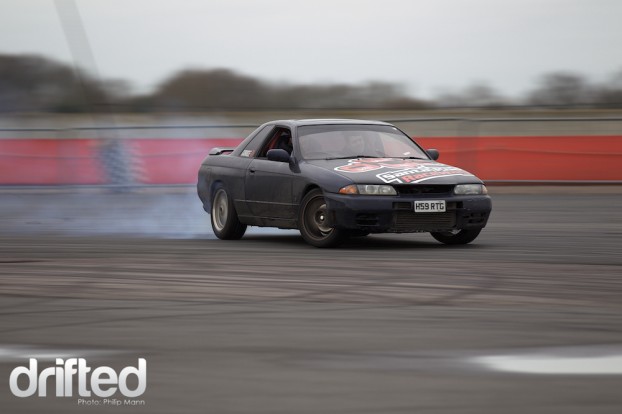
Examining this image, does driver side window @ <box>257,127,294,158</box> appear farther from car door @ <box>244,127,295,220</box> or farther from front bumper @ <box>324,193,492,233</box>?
front bumper @ <box>324,193,492,233</box>

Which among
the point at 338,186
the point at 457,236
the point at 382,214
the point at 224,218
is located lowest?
the point at 457,236

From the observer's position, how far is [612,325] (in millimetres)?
6297

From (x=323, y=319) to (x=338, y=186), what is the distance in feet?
14.3

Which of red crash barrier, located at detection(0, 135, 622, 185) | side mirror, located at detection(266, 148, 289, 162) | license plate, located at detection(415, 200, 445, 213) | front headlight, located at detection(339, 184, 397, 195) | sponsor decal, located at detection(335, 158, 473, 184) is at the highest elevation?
side mirror, located at detection(266, 148, 289, 162)

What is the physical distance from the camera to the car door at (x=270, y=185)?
1159cm

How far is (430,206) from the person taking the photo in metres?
10.7

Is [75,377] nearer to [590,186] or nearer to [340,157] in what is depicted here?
[340,157]

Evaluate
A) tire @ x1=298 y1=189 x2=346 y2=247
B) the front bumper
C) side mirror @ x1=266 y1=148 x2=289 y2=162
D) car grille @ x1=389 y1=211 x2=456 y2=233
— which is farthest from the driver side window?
car grille @ x1=389 y1=211 x2=456 y2=233

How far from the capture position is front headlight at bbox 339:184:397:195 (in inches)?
423

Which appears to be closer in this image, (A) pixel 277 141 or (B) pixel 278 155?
(B) pixel 278 155

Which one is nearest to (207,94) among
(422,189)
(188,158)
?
(188,158)

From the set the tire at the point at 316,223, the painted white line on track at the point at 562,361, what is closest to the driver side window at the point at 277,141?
the tire at the point at 316,223

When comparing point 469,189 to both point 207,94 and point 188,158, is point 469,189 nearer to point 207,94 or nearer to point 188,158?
point 188,158

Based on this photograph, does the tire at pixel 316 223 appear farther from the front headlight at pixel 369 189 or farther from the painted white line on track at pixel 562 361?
the painted white line on track at pixel 562 361
